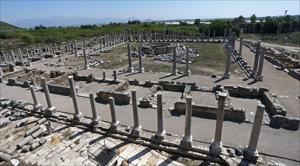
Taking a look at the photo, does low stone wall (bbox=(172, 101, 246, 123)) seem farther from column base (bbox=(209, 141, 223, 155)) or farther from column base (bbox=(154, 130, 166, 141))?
column base (bbox=(209, 141, 223, 155))

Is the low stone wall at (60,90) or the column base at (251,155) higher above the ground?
the low stone wall at (60,90)

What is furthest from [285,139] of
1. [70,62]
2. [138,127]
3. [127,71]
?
[70,62]

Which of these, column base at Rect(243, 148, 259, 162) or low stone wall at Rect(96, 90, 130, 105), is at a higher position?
→ low stone wall at Rect(96, 90, 130, 105)

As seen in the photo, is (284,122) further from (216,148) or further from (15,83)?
(15,83)

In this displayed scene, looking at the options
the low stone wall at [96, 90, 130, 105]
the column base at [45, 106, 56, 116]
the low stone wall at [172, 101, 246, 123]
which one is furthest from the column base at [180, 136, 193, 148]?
the column base at [45, 106, 56, 116]

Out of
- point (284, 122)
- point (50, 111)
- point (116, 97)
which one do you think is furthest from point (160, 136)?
point (50, 111)

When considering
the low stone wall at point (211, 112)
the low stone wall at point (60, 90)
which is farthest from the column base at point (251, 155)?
the low stone wall at point (60, 90)

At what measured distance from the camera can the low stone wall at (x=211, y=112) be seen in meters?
12.4

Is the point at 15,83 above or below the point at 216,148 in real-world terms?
above

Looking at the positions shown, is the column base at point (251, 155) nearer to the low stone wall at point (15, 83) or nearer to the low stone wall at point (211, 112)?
the low stone wall at point (211, 112)

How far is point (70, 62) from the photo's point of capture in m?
29.8

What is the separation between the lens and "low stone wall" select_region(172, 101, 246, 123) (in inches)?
488

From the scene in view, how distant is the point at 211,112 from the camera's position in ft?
42.7

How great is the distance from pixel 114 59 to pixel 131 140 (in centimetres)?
2172
